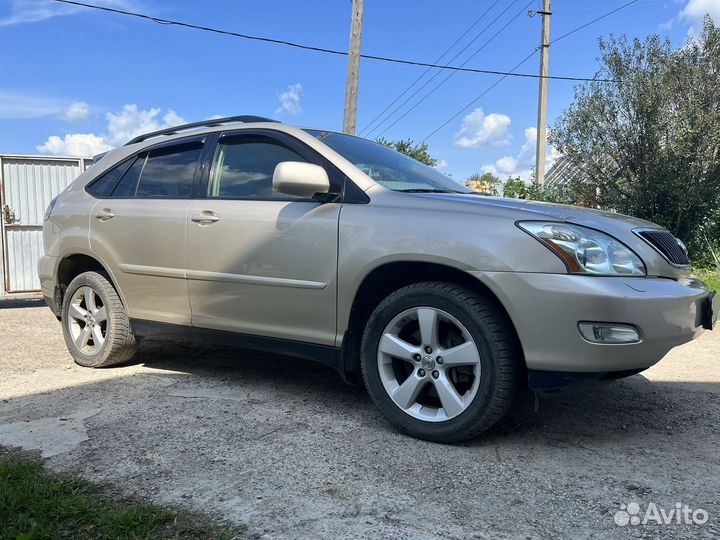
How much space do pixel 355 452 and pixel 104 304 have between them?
258 centimetres

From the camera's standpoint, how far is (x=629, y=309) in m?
2.69

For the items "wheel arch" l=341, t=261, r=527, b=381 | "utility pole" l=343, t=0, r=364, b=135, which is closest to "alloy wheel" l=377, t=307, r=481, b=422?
"wheel arch" l=341, t=261, r=527, b=381

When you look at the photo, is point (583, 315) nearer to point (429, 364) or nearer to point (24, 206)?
point (429, 364)

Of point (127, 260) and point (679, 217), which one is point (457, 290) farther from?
point (679, 217)

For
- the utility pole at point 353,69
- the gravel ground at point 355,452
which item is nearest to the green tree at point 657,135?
the utility pole at point 353,69

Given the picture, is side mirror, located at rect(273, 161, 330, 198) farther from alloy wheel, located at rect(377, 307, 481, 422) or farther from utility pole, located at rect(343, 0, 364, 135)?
utility pole, located at rect(343, 0, 364, 135)

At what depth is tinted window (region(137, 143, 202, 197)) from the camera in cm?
420

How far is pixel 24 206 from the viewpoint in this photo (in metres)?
9.19

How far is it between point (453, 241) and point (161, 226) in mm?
2162

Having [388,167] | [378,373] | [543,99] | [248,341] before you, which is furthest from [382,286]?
[543,99]

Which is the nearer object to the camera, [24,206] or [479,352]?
[479,352]

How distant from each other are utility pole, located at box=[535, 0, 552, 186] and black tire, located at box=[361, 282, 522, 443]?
438 inches

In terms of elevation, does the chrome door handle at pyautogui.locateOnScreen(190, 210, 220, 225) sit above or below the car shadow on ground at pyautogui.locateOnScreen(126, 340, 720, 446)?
above

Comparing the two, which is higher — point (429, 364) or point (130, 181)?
point (130, 181)
